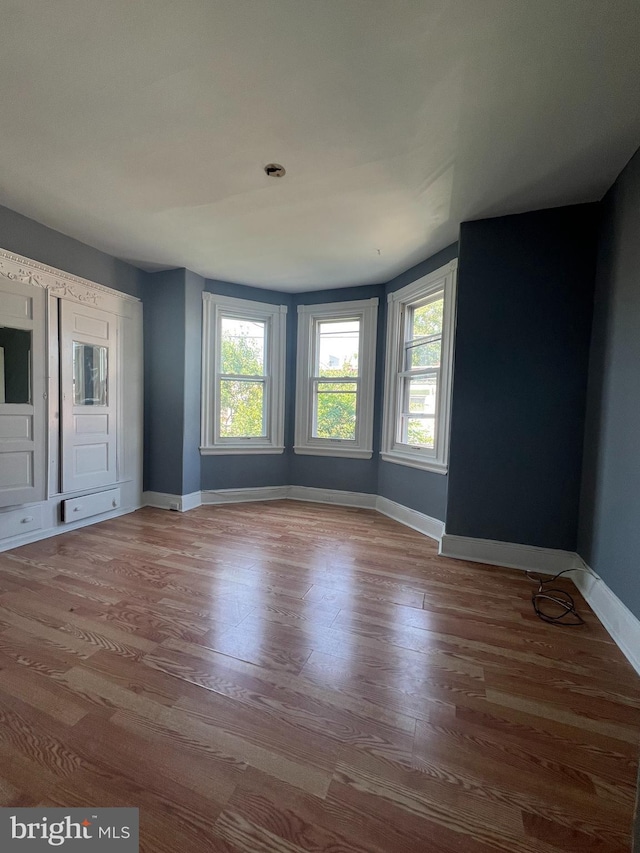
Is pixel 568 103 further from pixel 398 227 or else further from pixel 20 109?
pixel 20 109

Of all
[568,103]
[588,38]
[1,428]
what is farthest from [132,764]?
[568,103]

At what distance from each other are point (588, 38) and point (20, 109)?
2.54m

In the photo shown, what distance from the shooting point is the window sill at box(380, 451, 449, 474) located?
3.11 meters

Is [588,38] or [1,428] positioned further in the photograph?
[1,428]

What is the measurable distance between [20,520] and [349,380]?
3.38 m

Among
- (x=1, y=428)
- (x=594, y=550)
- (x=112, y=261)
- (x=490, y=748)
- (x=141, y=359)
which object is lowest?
(x=490, y=748)

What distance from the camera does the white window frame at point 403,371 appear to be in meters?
3.06

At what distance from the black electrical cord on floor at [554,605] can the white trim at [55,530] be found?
3.76 m

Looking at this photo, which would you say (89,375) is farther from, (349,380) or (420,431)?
(420,431)

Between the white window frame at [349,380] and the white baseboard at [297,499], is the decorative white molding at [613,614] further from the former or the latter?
the white window frame at [349,380]

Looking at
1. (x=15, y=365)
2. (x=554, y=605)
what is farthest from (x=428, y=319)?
(x=15, y=365)

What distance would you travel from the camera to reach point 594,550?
2.21 meters

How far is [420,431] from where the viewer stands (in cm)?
354

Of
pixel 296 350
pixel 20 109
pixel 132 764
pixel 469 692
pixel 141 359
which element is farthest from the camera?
pixel 296 350
